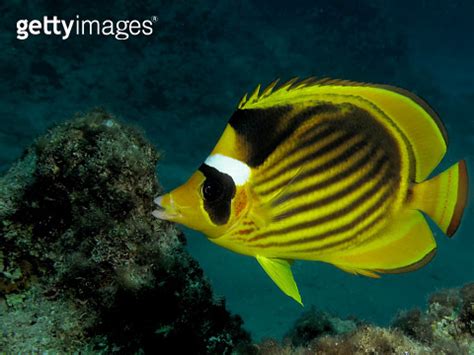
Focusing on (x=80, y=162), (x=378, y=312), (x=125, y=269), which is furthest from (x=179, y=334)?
(x=378, y=312)

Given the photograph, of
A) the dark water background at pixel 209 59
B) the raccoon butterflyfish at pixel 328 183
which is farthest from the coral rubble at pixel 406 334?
the dark water background at pixel 209 59

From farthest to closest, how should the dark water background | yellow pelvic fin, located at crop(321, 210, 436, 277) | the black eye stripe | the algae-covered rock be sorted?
the dark water background, the algae-covered rock, yellow pelvic fin, located at crop(321, 210, 436, 277), the black eye stripe

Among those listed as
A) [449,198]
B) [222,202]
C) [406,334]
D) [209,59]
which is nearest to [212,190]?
[222,202]

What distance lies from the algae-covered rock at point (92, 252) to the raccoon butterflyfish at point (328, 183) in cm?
182

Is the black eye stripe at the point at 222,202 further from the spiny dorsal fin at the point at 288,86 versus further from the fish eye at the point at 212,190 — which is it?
the spiny dorsal fin at the point at 288,86

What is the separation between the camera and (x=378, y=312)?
3809 centimetres

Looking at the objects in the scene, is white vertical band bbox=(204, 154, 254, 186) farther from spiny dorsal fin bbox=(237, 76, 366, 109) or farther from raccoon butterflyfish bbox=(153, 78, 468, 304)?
spiny dorsal fin bbox=(237, 76, 366, 109)

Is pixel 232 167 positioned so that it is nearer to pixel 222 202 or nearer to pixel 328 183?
pixel 222 202

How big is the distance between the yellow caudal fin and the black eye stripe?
0.71 m

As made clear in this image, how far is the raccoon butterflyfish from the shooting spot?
142 centimetres

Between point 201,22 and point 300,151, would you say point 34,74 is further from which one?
point 300,151

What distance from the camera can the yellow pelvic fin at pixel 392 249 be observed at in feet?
4.93

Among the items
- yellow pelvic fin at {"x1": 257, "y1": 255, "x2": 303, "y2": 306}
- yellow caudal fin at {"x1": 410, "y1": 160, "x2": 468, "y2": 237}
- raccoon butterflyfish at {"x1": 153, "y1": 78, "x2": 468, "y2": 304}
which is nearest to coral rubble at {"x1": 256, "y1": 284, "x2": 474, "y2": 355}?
yellow pelvic fin at {"x1": 257, "y1": 255, "x2": 303, "y2": 306}

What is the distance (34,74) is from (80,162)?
18865 millimetres
